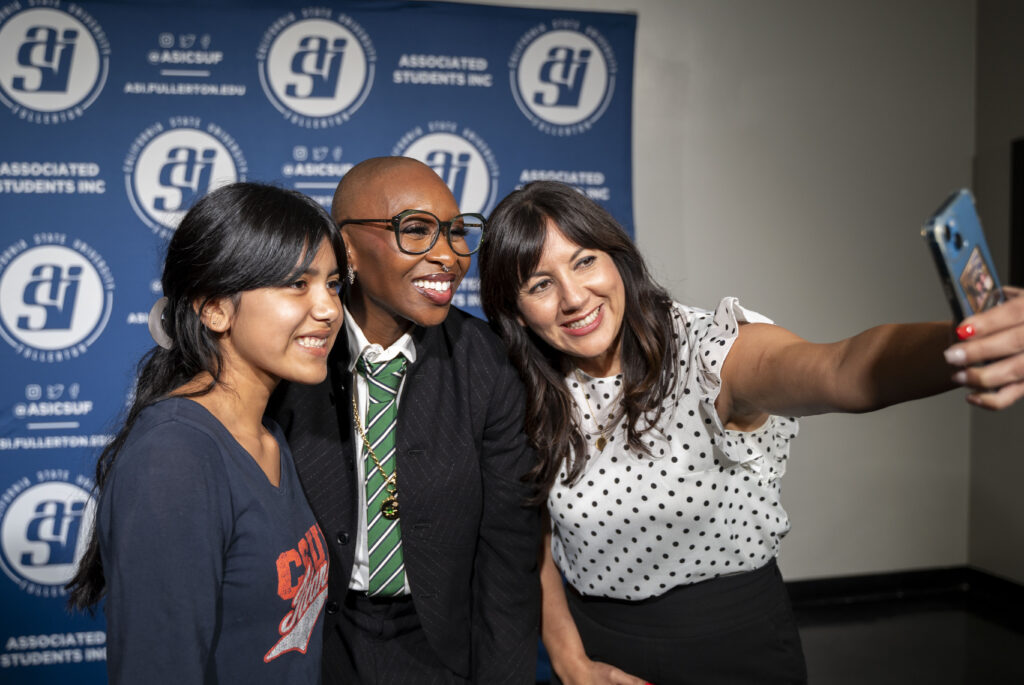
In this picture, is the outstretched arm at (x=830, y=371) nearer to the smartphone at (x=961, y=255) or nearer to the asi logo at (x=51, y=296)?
the smartphone at (x=961, y=255)

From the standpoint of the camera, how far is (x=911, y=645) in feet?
12.3

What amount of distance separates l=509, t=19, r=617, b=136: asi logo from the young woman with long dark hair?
244 cm

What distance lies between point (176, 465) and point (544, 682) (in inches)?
120

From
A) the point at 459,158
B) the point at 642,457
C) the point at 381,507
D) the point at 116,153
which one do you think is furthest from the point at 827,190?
the point at 116,153

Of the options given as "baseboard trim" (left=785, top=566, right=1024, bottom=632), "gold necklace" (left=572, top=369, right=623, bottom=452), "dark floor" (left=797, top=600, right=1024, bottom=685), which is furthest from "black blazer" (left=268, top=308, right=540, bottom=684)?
"baseboard trim" (left=785, top=566, right=1024, bottom=632)

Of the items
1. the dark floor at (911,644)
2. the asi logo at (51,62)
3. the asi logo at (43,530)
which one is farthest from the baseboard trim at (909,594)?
the asi logo at (51,62)

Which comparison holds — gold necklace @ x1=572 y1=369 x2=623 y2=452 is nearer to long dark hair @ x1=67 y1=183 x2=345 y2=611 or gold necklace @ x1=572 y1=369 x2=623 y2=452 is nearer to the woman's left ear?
long dark hair @ x1=67 y1=183 x2=345 y2=611

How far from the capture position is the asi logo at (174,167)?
10.9 ft

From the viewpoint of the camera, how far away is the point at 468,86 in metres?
3.60

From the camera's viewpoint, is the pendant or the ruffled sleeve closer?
the ruffled sleeve

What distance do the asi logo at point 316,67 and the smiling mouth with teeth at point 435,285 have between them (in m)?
2.03

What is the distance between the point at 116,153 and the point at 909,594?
15.6 ft

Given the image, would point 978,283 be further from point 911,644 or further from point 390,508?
point 911,644

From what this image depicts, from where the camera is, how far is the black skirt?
1.67 m
